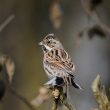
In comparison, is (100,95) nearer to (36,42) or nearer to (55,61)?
(55,61)

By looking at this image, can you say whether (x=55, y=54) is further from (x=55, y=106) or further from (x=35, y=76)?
(x=35, y=76)

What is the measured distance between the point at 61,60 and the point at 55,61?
0.08 m

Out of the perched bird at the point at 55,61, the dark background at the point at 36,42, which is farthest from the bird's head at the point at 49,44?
the dark background at the point at 36,42

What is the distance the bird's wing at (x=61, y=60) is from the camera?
3711 mm

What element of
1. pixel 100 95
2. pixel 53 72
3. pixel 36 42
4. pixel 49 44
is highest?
pixel 36 42

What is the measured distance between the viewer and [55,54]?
3.96 metres

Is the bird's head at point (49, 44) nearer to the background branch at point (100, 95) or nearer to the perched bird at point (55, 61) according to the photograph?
the perched bird at point (55, 61)

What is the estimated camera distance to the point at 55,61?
151 inches

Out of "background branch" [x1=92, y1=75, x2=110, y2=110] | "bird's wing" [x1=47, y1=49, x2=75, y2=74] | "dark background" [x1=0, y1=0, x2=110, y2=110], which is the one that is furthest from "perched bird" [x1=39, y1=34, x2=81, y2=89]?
"dark background" [x1=0, y1=0, x2=110, y2=110]

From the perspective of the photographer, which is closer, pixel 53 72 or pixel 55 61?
pixel 53 72

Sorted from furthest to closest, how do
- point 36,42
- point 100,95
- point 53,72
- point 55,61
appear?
1. point 36,42
2. point 55,61
3. point 53,72
4. point 100,95

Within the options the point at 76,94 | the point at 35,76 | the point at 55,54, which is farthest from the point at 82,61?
the point at 55,54

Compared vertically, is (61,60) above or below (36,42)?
below

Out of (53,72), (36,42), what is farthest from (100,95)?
(36,42)
